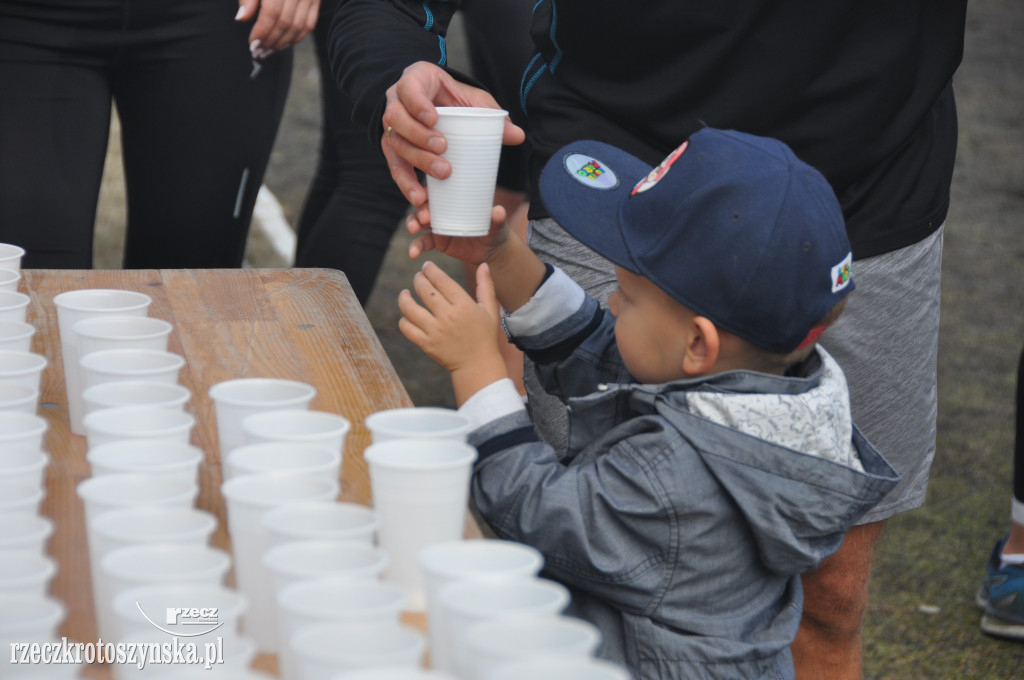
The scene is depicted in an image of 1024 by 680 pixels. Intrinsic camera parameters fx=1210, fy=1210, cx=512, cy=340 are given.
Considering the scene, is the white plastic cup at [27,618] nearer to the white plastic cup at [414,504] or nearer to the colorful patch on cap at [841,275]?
the white plastic cup at [414,504]

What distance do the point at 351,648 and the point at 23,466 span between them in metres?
0.45

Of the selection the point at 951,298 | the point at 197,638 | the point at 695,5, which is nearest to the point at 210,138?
the point at 695,5

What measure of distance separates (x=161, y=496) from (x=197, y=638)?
0.71 feet

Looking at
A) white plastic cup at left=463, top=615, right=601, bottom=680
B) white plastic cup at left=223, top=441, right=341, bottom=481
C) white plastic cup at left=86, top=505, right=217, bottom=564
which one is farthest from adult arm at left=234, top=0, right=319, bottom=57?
white plastic cup at left=463, top=615, right=601, bottom=680

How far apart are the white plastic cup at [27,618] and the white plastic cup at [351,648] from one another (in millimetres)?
199

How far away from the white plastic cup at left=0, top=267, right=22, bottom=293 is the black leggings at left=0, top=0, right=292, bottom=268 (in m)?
0.77

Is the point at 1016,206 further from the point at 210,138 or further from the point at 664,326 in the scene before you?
the point at 664,326

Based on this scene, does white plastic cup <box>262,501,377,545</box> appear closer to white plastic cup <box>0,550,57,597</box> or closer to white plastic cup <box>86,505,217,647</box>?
white plastic cup <box>86,505,217,647</box>

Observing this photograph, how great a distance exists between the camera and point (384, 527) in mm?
1182

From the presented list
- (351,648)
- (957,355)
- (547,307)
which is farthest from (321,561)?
(957,355)

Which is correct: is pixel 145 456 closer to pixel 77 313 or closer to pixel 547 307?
pixel 77 313

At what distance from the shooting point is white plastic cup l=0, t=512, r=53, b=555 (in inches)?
41.6

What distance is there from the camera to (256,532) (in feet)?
3.62

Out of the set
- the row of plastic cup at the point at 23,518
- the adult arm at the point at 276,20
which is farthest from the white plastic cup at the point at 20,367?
the adult arm at the point at 276,20
